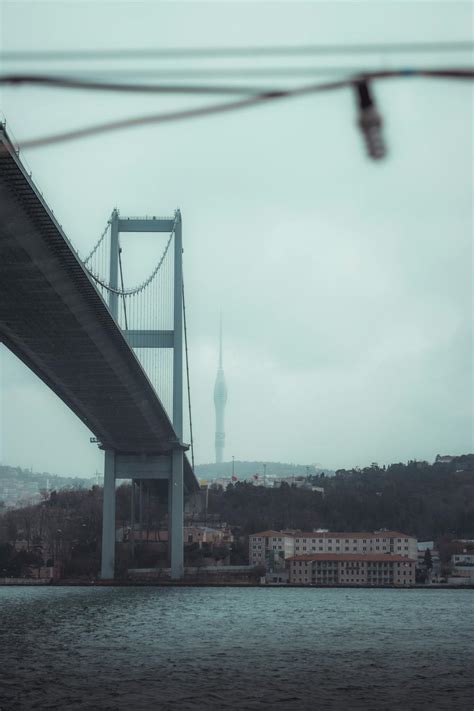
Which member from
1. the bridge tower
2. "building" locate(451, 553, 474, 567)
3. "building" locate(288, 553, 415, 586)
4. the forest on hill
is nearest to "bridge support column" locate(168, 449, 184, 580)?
the bridge tower

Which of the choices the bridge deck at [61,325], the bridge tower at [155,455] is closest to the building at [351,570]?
the bridge tower at [155,455]

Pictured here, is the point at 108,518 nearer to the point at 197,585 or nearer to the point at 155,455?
the point at 155,455

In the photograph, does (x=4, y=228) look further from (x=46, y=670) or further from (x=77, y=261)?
(x=46, y=670)

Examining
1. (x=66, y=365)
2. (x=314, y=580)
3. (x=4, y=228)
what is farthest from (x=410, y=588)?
(x=4, y=228)

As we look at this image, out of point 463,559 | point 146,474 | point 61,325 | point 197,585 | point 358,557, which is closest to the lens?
point 61,325

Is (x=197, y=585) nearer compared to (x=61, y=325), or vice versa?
(x=61, y=325)

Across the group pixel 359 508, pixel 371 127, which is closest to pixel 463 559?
pixel 359 508

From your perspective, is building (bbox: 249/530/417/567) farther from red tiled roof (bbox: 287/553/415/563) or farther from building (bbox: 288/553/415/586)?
building (bbox: 288/553/415/586)
